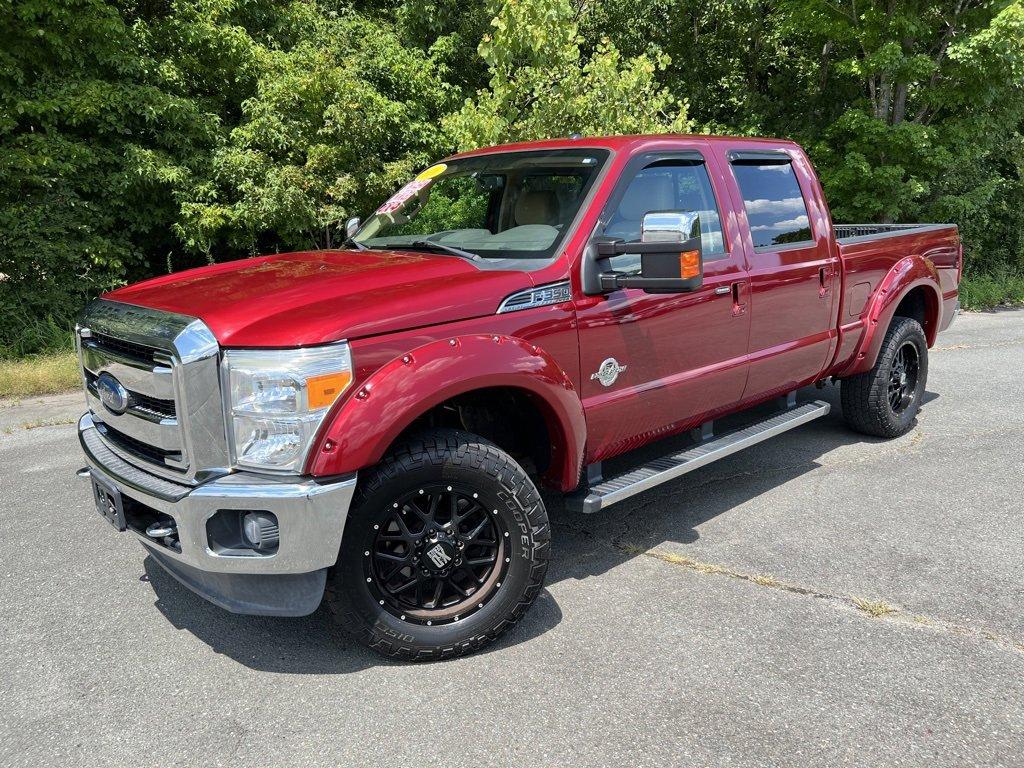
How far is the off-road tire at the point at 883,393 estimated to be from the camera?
5379mm

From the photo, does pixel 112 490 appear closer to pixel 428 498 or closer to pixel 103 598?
pixel 103 598

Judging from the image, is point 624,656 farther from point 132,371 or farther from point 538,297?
point 132,371

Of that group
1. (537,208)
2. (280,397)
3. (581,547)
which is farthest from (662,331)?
(280,397)

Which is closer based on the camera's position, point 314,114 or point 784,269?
point 784,269

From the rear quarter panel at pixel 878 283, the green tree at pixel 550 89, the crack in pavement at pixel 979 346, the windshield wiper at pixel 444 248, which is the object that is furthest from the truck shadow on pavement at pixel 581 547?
the green tree at pixel 550 89

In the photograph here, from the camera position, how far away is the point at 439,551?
297 cm

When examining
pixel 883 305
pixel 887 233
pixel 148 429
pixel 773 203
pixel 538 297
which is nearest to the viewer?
pixel 148 429

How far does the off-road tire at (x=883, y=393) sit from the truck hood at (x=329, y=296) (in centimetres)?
322

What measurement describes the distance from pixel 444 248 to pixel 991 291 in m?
11.9

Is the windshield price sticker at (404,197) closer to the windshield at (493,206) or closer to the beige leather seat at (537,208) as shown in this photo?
the windshield at (493,206)

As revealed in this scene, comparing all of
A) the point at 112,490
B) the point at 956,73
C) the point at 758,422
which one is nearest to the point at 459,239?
the point at 112,490

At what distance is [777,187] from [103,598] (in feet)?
13.4

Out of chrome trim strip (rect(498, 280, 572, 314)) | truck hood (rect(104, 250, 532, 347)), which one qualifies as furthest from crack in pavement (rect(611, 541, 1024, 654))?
truck hood (rect(104, 250, 532, 347))

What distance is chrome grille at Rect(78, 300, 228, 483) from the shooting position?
2674 mm
